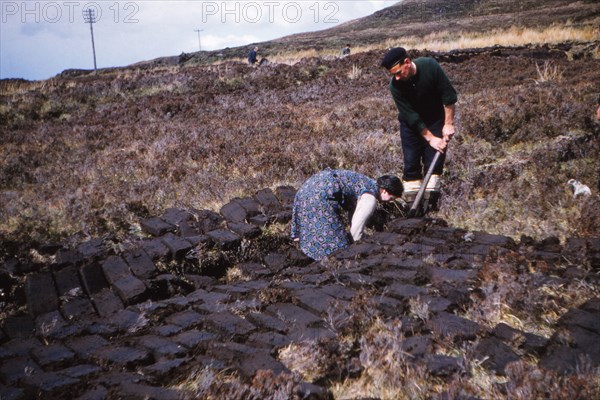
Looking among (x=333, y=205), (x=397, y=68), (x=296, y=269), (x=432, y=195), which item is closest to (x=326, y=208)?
(x=333, y=205)

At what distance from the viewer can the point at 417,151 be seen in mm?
5812

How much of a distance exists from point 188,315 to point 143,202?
3783mm

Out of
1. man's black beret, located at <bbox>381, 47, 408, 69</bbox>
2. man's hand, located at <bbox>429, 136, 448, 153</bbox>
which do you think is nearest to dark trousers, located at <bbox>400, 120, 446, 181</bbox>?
man's hand, located at <bbox>429, 136, 448, 153</bbox>

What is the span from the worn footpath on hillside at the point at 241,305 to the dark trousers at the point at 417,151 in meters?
1.00

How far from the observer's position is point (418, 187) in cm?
591

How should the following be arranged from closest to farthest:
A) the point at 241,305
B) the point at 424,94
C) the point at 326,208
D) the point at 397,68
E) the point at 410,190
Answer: the point at 241,305 < the point at 326,208 < the point at 397,68 < the point at 424,94 < the point at 410,190

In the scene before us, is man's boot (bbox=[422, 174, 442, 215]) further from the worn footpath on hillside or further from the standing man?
the worn footpath on hillside

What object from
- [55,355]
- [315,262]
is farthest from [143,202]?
[55,355]

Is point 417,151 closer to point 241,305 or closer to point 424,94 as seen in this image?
point 424,94

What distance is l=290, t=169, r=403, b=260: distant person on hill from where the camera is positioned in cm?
489

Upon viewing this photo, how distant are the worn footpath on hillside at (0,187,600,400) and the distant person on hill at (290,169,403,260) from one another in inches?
9.1

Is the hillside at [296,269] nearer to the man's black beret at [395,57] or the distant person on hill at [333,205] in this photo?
the distant person on hill at [333,205]

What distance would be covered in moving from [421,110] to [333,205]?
184 cm

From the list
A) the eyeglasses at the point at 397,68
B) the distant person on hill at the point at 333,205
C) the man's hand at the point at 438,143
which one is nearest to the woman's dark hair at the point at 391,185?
the distant person on hill at the point at 333,205
